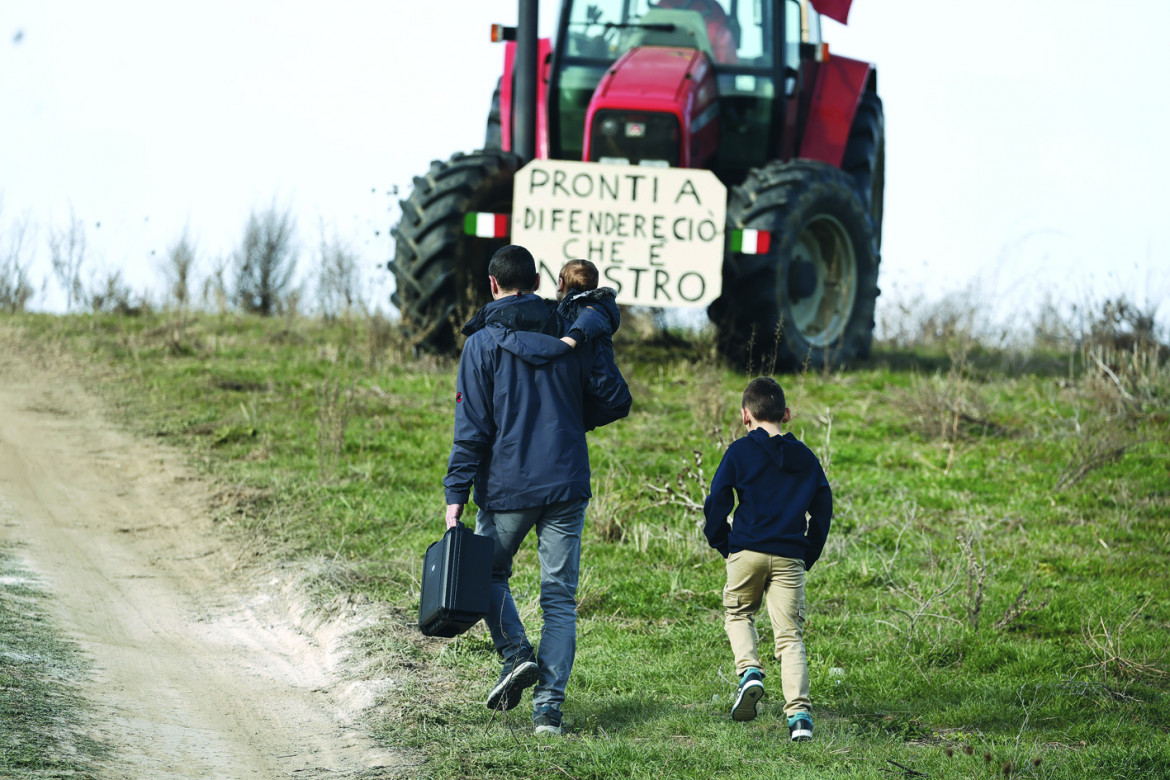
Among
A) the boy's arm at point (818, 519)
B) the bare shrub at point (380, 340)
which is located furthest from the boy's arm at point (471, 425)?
the bare shrub at point (380, 340)

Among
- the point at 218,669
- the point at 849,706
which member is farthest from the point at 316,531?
the point at 849,706

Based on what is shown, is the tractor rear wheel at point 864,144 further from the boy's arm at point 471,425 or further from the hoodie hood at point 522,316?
the boy's arm at point 471,425

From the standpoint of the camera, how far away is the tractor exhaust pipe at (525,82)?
9.84 metres

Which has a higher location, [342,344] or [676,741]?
[342,344]

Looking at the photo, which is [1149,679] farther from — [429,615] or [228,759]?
[228,759]

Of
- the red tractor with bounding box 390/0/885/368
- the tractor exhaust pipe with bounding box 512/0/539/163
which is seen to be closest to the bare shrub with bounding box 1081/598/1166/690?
the red tractor with bounding box 390/0/885/368

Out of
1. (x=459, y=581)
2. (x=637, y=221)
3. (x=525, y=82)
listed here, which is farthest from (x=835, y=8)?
(x=459, y=581)

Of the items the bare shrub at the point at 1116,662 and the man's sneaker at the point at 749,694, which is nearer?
the man's sneaker at the point at 749,694

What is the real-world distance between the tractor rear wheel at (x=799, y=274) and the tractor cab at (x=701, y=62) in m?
0.53

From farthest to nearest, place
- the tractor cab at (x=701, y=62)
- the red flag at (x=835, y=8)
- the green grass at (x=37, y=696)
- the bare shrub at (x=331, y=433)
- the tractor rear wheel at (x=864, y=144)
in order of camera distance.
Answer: the tractor rear wheel at (x=864, y=144)
the red flag at (x=835, y=8)
the tractor cab at (x=701, y=62)
the bare shrub at (x=331, y=433)
the green grass at (x=37, y=696)

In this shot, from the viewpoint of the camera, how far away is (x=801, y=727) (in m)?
4.24

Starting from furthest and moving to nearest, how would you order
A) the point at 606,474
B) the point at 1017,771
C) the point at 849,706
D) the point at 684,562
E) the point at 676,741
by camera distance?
the point at 606,474
the point at 684,562
the point at 849,706
the point at 676,741
the point at 1017,771

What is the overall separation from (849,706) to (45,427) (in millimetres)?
6810

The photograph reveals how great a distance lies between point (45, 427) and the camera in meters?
9.23
